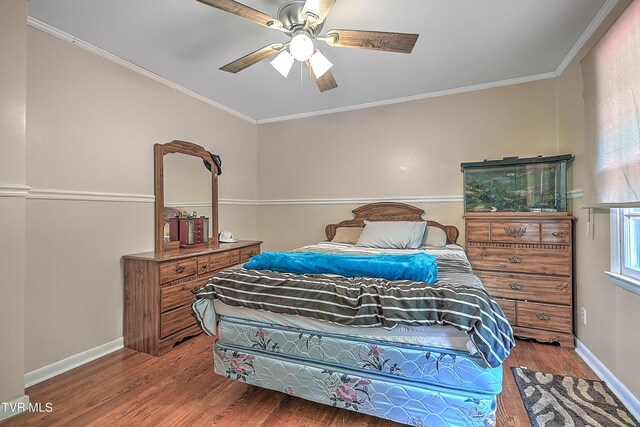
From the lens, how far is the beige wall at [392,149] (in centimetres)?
305

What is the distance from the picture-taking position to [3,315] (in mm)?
1610

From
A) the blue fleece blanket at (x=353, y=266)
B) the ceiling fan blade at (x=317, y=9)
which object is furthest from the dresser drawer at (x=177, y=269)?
the ceiling fan blade at (x=317, y=9)

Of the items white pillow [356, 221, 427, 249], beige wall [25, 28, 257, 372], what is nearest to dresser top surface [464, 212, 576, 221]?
white pillow [356, 221, 427, 249]

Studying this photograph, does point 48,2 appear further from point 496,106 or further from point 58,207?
point 496,106

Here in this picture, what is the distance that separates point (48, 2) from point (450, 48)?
286 centimetres

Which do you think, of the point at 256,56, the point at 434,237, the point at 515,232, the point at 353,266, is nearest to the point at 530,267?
the point at 515,232

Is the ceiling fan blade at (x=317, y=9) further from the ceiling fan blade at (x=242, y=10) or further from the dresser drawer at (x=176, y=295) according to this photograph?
the dresser drawer at (x=176, y=295)

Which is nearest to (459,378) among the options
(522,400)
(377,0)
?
(522,400)

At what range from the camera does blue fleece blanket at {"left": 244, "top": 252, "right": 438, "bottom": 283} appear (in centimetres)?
158

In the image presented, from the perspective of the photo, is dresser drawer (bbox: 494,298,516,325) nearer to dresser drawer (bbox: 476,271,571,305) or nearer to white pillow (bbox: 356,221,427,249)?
dresser drawer (bbox: 476,271,571,305)

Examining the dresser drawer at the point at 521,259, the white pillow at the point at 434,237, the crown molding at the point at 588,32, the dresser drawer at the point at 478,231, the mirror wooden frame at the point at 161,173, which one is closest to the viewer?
the crown molding at the point at 588,32

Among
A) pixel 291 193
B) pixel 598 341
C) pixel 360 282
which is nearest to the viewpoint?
pixel 360 282

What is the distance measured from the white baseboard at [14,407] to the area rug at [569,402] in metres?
2.84

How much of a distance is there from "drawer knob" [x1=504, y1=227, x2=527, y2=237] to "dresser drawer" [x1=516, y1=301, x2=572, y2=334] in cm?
59
